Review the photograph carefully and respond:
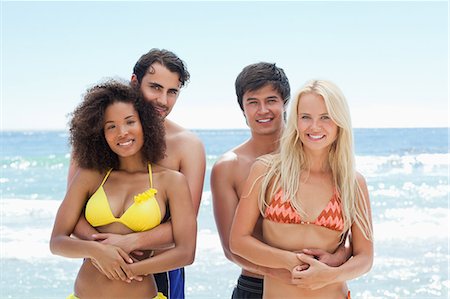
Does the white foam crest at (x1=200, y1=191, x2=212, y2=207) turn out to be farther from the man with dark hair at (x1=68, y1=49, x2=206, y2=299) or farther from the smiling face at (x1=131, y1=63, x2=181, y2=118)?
the smiling face at (x1=131, y1=63, x2=181, y2=118)

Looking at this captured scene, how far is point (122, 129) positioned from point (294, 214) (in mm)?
1049

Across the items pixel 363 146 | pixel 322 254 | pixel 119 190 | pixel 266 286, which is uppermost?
pixel 119 190

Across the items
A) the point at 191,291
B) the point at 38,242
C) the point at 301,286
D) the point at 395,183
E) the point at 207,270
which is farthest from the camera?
the point at 395,183

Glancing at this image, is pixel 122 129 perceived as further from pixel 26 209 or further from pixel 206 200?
pixel 26 209

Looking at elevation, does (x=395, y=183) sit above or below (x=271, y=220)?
below

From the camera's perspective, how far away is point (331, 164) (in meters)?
3.46

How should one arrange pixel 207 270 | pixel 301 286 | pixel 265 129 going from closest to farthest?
pixel 301 286, pixel 265 129, pixel 207 270

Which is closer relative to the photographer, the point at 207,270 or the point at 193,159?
the point at 193,159

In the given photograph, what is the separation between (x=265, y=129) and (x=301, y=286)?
3.50 feet

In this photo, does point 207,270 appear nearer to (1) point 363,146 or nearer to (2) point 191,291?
(2) point 191,291

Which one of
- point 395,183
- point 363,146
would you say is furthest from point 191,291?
point 363,146

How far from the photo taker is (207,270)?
28.9 ft

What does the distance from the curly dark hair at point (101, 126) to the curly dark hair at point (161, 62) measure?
1.61 feet

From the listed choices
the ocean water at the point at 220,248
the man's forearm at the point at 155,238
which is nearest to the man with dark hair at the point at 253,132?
the man's forearm at the point at 155,238
